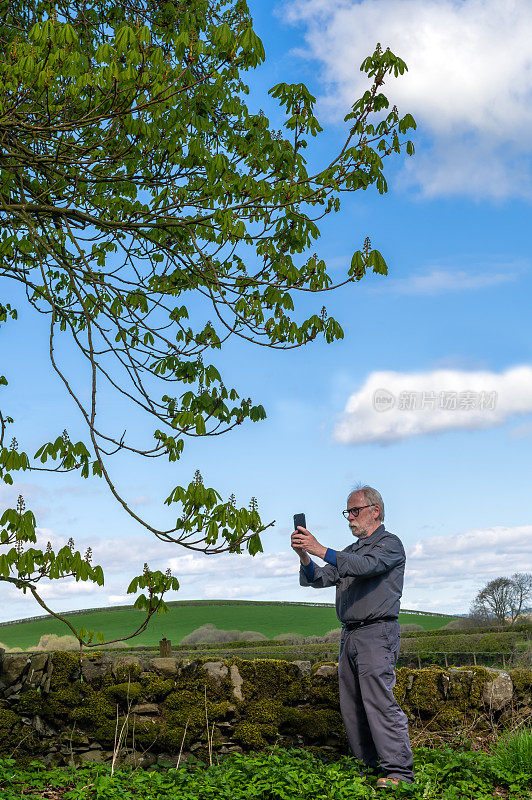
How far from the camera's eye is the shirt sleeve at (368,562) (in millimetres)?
6223

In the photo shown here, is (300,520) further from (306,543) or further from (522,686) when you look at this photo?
(522,686)

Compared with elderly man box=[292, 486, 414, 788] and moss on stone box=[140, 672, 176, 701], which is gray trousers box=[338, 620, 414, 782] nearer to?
elderly man box=[292, 486, 414, 788]

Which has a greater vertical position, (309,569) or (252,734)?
(309,569)

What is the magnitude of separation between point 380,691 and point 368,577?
3.38 feet

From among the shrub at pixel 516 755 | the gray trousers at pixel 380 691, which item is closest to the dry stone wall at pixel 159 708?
the gray trousers at pixel 380 691

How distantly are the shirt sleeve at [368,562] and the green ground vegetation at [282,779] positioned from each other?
1853 millimetres

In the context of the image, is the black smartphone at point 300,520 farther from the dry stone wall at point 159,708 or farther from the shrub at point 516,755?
the shrub at point 516,755

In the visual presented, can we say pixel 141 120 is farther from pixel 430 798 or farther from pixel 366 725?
pixel 430 798

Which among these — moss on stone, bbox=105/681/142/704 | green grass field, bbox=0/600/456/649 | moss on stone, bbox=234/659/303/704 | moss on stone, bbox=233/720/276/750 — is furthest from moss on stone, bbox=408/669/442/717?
green grass field, bbox=0/600/456/649

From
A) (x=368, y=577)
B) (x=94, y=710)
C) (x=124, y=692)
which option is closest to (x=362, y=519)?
(x=368, y=577)

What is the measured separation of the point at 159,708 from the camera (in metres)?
7.89

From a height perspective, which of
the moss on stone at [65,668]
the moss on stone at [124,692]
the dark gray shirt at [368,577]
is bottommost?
the moss on stone at [124,692]

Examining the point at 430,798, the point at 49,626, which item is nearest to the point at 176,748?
the point at 430,798

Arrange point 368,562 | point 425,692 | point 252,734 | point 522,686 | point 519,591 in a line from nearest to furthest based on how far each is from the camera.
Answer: point 368,562 < point 252,734 < point 425,692 < point 522,686 < point 519,591
